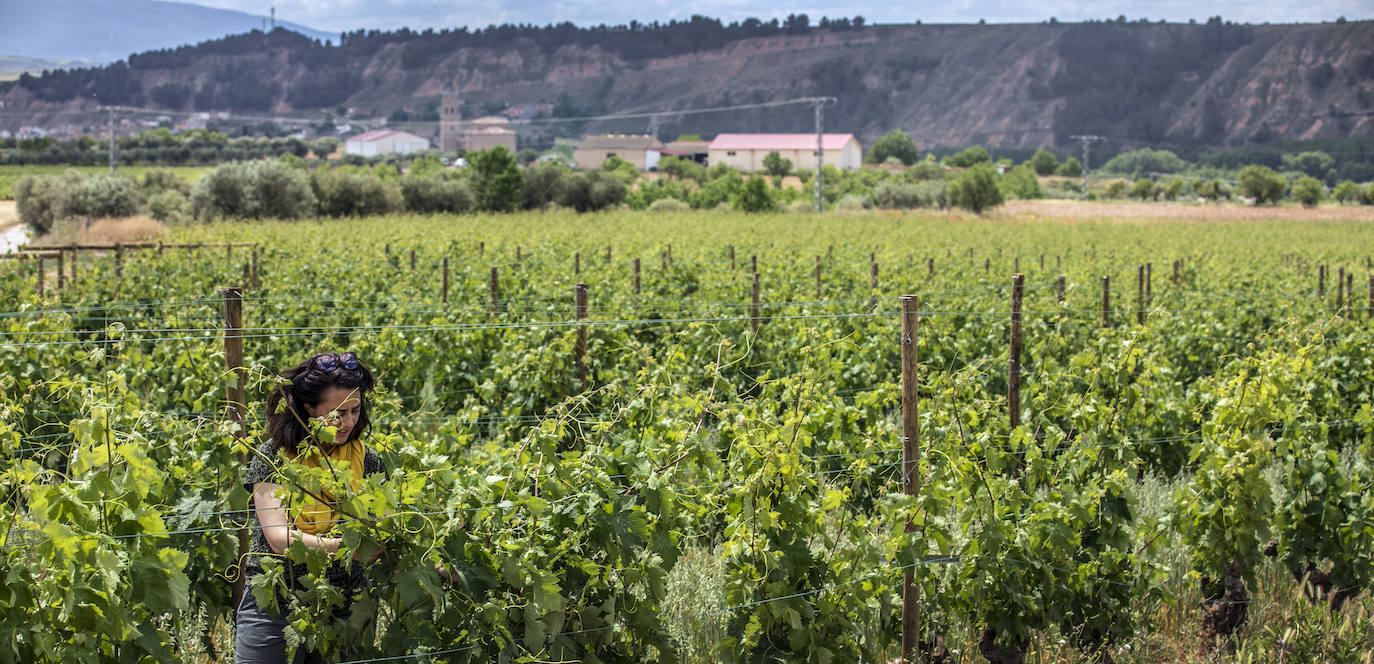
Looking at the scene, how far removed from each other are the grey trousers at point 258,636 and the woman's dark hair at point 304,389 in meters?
0.48

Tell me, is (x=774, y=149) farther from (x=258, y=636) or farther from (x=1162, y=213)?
(x=258, y=636)

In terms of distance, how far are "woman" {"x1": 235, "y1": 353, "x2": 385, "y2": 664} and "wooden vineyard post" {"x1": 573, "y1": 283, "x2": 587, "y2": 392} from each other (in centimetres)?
343

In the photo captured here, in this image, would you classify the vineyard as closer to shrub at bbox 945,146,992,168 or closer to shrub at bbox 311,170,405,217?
shrub at bbox 311,170,405,217

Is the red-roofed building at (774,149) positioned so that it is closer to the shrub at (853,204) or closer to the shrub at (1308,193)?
the shrub at (1308,193)

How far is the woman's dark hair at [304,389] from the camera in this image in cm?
318

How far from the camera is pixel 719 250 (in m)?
22.4

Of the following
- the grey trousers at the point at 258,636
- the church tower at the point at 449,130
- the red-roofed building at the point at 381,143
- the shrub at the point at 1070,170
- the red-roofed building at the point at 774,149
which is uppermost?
the church tower at the point at 449,130

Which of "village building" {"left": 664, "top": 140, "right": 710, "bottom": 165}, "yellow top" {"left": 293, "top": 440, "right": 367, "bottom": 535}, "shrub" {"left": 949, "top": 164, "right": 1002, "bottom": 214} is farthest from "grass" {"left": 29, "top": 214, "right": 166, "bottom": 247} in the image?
"village building" {"left": 664, "top": 140, "right": 710, "bottom": 165}

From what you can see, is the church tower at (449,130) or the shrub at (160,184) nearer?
the shrub at (160,184)

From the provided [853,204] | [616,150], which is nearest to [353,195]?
[853,204]

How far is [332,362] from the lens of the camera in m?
3.19

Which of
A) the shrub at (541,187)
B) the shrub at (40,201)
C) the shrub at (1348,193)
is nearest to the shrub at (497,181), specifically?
the shrub at (541,187)

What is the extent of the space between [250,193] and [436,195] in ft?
32.1

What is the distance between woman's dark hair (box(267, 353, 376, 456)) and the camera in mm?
3176
